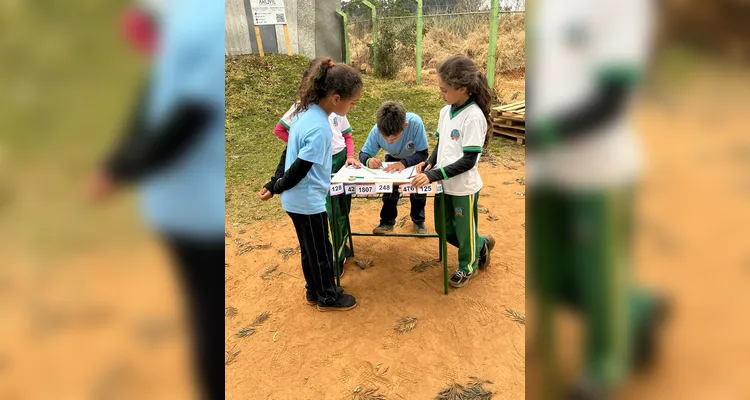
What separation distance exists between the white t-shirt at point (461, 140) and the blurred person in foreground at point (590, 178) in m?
2.77

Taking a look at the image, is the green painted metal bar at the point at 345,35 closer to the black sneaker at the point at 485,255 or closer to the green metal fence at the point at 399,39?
the green metal fence at the point at 399,39

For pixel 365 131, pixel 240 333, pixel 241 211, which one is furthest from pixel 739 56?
pixel 365 131

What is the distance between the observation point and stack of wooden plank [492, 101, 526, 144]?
7989 mm

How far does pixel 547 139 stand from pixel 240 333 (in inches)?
138

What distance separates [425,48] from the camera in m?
15.9

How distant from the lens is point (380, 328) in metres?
3.38

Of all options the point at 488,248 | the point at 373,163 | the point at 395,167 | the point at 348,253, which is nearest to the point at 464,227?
the point at 488,248

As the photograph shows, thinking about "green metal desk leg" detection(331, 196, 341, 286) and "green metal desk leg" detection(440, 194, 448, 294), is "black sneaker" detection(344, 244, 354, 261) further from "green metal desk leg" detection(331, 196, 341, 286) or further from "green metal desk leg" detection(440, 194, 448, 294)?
"green metal desk leg" detection(440, 194, 448, 294)

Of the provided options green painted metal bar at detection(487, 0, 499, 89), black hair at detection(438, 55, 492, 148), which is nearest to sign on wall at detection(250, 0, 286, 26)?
green painted metal bar at detection(487, 0, 499, 89)

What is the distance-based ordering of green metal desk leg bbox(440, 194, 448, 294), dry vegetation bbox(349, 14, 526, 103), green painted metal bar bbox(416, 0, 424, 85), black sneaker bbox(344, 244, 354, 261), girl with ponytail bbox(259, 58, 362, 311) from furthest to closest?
dry vegetation bbox(349, 14, 526, 103) → green painted metal bar bbox(416, 0, 424, 85) → black sneaker bbox(344, 244, 354, 261) → green metal desk leg bbox(440, 194, 448, 294) → girl with ponytail bbox(259, 58, 362, 311)

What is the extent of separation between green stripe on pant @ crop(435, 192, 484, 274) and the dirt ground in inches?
12.4

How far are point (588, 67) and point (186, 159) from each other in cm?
47

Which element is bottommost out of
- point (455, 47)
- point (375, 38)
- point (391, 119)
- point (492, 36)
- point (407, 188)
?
point (407, 188)

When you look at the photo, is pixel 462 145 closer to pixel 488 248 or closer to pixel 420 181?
pixel 420 181
